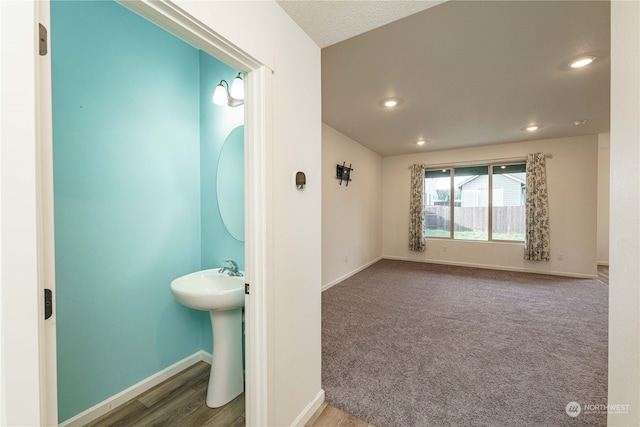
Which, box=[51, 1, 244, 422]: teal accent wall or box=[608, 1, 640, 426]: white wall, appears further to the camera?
box=[51, 1, 244, 422]: teal accent wall

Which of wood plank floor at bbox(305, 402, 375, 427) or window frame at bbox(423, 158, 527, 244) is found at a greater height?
window frame at bbox(423, 158, 527, 244)

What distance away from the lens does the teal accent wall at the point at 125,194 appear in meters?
1.40

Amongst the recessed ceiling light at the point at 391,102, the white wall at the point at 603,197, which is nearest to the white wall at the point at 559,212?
the white wall at the point at 603,197

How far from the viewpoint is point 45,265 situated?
0.61 m

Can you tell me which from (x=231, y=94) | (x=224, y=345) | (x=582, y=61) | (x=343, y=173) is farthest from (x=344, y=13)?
(x=343, y=173)

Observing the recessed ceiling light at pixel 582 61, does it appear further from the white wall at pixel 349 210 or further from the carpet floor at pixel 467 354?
the white wall at pixel 349 210

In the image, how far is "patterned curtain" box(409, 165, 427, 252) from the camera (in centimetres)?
555

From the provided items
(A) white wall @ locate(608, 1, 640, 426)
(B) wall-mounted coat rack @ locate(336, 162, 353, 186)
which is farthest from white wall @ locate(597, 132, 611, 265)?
(A) white wall @ locate(608, 1, 640, 426)

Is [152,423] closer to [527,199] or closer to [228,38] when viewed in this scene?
[228,38]

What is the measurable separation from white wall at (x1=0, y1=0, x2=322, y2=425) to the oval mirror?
2.02 ft

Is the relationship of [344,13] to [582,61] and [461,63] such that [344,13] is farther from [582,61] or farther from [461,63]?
[582,61]

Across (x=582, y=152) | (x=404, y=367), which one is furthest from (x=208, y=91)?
(x=582, y=152)

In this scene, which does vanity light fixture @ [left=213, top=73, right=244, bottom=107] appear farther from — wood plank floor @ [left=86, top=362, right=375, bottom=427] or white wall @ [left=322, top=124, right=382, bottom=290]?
white wall @ [left=322, top=124, right=382, bottom=290]

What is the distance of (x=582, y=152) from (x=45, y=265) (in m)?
6.56
